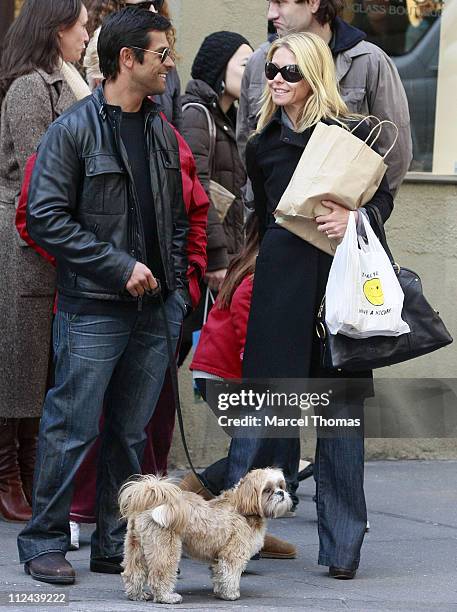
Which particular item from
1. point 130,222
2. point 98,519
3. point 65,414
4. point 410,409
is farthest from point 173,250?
point 410,409

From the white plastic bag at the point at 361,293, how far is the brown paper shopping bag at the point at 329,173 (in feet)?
0.39

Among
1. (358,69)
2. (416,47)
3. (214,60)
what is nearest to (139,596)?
(358,69)

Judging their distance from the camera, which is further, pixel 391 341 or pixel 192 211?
pixel 192 211

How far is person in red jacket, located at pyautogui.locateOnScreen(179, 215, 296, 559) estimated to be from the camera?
5.52 meters

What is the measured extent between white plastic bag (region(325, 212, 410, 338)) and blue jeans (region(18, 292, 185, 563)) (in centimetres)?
62

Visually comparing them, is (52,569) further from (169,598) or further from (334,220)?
(334,220)

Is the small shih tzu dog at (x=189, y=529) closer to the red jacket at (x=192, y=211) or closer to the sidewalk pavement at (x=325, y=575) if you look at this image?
the sidewalk pavement at (x=325, y=575)

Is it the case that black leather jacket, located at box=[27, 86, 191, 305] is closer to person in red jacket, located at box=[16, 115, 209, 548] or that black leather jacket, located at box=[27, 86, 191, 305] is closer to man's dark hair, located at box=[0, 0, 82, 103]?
person in red jacket, located at box=[16, 115, 209, 548]

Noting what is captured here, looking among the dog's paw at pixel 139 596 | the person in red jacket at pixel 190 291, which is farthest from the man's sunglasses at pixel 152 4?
the dog's paw at pixel 139 596

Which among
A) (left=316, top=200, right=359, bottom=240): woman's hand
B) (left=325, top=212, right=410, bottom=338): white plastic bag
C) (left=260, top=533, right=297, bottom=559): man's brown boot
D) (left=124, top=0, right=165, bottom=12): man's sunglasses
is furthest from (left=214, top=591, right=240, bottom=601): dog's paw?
(left=124, top=0, right=165, bottom=12): man's sunglasses

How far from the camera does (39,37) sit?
19.0ft

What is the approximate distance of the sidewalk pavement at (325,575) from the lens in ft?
15.4

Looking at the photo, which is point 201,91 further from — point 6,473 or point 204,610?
point 204,610

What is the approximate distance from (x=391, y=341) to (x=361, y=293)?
0.79 ft
